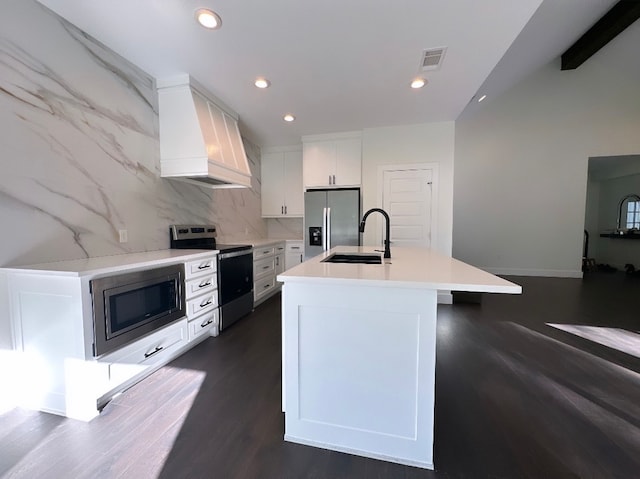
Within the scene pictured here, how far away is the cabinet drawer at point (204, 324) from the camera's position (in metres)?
2.36

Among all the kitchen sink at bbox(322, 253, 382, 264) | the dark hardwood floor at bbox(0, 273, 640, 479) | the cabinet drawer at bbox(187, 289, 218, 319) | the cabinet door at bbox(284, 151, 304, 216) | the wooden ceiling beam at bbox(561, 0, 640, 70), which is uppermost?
the wooden ceiling beam at bbox(561, 0, 640, 70)

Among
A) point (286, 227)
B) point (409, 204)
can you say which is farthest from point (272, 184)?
point (409, 204)

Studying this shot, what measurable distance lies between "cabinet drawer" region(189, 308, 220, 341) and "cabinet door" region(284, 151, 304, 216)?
8.23 feet

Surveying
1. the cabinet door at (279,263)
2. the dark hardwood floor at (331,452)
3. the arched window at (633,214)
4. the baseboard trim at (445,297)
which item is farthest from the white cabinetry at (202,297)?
the arched window at (633,214)

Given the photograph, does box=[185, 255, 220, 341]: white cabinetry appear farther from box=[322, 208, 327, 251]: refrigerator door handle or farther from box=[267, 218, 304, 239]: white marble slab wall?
box=[267, 218, 304, 239]: white marble slab wall

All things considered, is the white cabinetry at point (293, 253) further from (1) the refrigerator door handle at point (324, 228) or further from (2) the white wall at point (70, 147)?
(2) the white wall at point (70, 147)

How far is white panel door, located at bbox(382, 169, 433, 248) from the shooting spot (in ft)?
12.7

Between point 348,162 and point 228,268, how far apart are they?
2484mm

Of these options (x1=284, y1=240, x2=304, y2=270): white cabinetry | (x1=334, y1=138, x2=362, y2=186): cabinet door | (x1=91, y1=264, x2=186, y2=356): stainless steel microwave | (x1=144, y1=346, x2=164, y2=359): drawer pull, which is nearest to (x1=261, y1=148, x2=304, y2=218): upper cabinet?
(x1=284, y1=240, x2=304, y2=270): white cabinetry

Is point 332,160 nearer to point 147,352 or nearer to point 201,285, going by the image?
point 201,285

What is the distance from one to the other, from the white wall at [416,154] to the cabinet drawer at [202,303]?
7.99 ft

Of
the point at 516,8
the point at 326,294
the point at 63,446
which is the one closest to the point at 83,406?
the point at 63,446

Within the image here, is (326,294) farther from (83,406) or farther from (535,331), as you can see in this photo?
(535,331)

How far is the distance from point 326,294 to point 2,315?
78.7 inches
